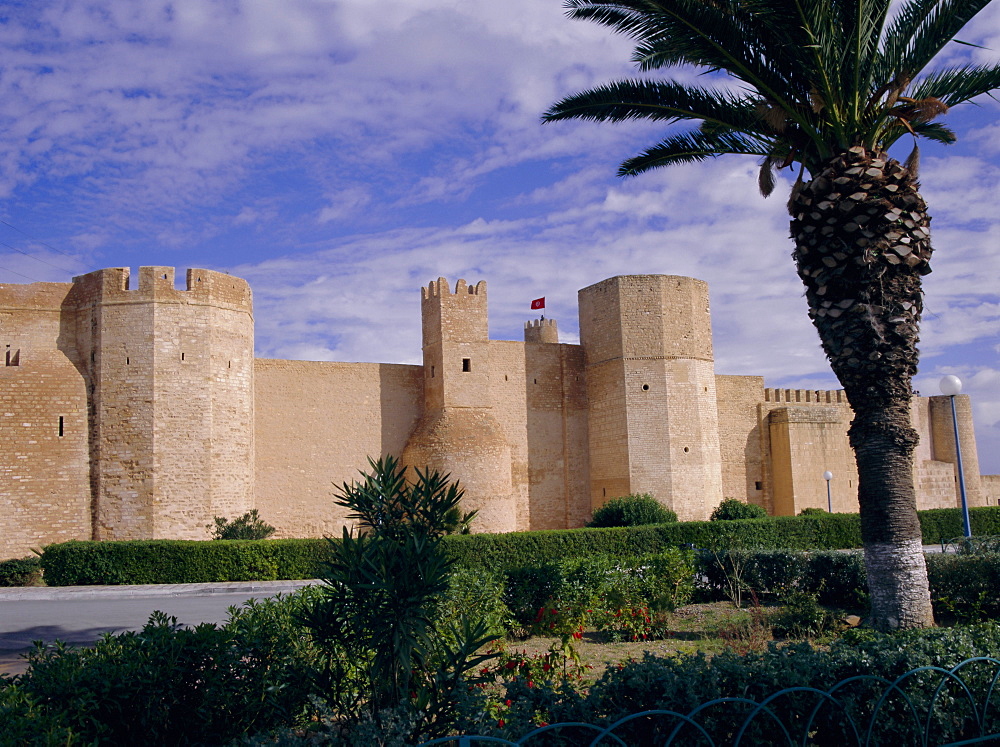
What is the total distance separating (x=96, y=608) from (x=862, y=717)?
36.7 feet

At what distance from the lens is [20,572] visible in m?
16.5

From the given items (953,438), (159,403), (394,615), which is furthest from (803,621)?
(953,438)

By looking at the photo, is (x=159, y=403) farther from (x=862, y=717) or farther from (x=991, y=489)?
(x=991, y=489)

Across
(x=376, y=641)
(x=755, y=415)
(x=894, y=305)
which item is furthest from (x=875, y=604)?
(x=755, y=415)

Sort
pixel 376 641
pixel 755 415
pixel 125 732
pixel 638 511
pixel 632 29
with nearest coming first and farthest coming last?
1. pixel 376 641
2. pixel 125 732
3. pixel 632 29
4. pixel 638 511
5. pixel 755 415

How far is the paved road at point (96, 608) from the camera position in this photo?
32.3 ft

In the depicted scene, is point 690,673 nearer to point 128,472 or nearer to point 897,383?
point 897,383

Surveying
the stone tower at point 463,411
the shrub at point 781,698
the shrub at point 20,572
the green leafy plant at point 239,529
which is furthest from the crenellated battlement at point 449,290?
the shrub at point 781,698

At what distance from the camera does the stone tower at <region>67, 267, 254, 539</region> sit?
18.4 metres

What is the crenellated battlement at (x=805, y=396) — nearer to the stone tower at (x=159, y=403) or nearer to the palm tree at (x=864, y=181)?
the stone tower at (x=159, y=403)

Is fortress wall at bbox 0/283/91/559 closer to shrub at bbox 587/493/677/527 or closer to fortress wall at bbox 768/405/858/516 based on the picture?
shrub at bbox 587/493/677/527

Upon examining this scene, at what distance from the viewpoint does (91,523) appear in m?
18.4

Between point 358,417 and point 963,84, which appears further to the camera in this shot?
point 358,417

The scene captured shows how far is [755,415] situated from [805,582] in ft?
57.8
